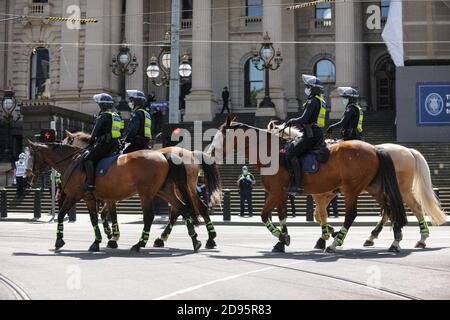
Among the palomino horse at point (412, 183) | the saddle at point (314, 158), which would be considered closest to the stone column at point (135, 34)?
the palomino horse at point (412, 183)

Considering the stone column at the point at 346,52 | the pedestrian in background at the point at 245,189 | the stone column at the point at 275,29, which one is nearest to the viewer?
the pedestrian in background at the point at 245,189

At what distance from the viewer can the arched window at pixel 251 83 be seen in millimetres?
49031

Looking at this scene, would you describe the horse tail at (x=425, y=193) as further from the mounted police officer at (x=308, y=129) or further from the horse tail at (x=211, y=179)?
the horse tail at (x=211, y=179)

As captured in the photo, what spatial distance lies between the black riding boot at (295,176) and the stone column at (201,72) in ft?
101

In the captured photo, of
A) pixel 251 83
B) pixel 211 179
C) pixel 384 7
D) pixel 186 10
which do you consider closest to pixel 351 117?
pixel 211 179

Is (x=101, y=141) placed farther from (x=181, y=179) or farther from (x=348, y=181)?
(x=348, y=181)

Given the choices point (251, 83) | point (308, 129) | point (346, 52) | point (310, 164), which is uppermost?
point (346, 52)

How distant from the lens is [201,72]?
4350cm

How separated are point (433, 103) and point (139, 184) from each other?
26.8m

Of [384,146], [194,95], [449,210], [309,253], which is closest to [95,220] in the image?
[309,253]

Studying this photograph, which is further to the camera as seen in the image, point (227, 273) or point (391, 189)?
point (391, 189)

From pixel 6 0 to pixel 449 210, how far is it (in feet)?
119
